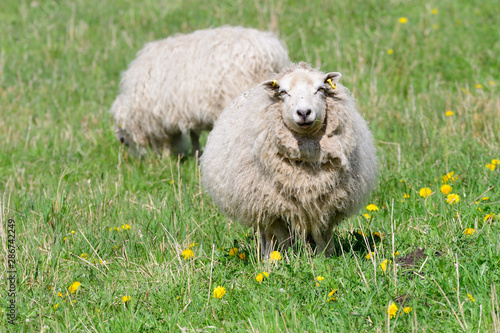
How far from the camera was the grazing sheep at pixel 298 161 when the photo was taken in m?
3.78

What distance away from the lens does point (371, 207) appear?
177 inches

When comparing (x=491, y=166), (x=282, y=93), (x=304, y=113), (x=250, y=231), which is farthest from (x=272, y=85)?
(x=491, y=166)

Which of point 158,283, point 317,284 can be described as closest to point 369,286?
point 317,284

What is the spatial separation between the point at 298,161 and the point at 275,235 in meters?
0.60

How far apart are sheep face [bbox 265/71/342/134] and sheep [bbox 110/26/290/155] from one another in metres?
2.78

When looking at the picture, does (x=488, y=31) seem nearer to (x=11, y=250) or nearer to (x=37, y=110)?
(x=37, y=110)

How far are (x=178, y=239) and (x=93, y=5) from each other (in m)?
8.78

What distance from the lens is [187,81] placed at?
269 inches

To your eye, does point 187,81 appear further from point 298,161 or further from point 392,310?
point 392,310

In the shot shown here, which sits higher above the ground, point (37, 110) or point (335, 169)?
point (335, 169)

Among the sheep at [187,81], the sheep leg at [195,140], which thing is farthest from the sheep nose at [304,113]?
the sheep leg at [195,140]

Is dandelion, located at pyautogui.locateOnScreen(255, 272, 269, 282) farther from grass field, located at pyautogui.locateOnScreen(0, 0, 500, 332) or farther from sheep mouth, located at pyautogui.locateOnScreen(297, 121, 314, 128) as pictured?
sheep mouth, located at pyautogui.locateOnScreen(297, 121, 314, 128)

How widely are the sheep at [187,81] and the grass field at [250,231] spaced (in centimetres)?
45

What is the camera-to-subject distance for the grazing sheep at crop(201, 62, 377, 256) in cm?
378
